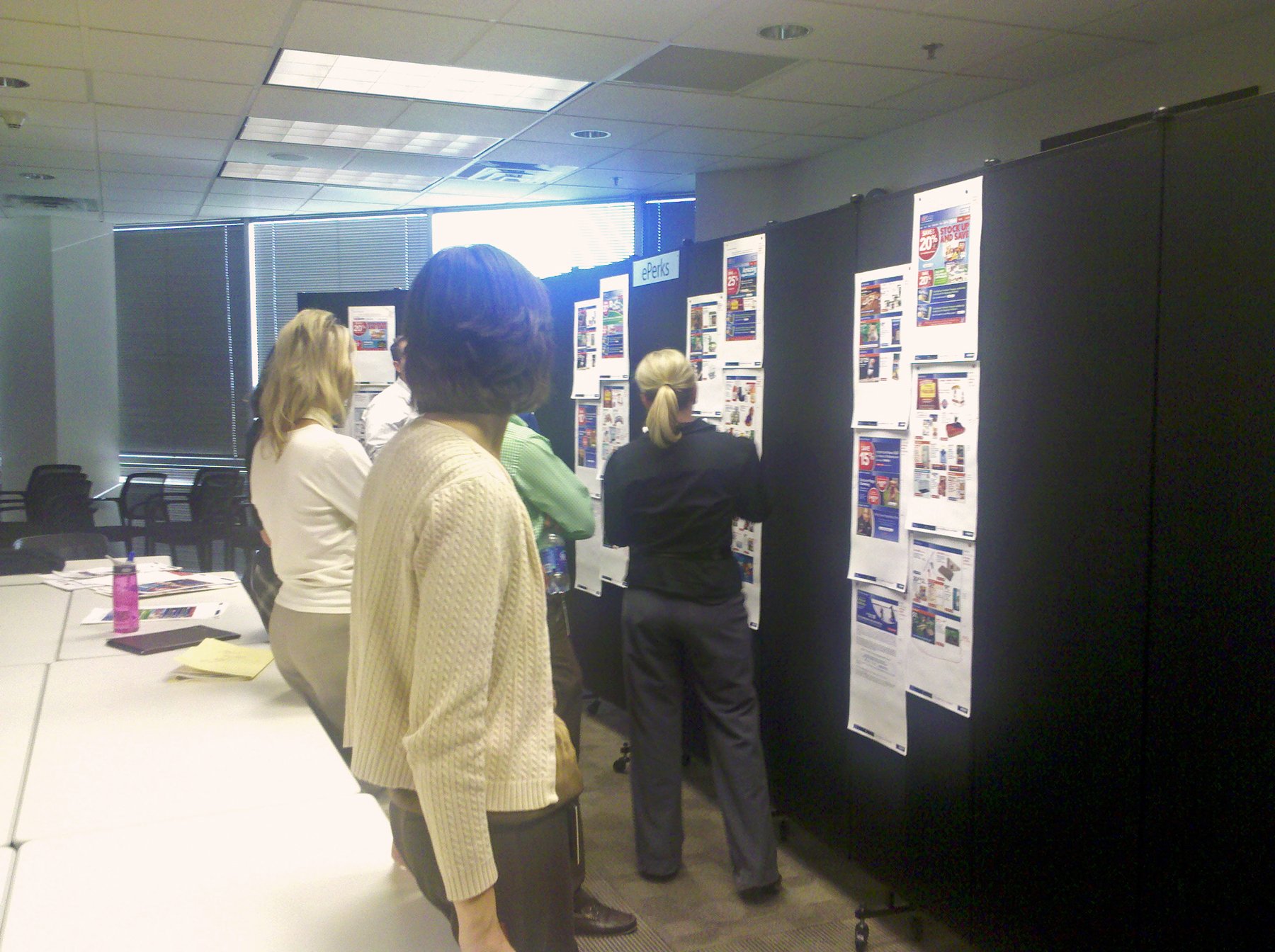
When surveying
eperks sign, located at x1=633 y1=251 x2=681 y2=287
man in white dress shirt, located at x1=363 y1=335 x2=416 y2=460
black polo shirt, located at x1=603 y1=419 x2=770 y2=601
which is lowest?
black polo shirt, located at x1=603 y1=419 x2=770 y2=601

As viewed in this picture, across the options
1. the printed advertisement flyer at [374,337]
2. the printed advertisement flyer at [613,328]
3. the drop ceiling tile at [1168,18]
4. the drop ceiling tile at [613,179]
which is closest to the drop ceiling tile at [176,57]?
the printed advertisement flyer at [374,337]

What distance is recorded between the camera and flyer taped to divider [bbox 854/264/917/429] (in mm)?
2561

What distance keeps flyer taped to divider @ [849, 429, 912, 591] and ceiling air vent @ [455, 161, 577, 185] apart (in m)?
4.50

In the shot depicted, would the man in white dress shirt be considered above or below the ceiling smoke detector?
below

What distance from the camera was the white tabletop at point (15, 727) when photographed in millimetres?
1649

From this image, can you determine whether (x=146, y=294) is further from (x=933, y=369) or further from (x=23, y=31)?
(x=933, y=369)

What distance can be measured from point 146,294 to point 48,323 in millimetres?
907

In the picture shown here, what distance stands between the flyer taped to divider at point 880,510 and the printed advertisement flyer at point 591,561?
1.78 meters

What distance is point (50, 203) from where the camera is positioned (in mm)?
7805

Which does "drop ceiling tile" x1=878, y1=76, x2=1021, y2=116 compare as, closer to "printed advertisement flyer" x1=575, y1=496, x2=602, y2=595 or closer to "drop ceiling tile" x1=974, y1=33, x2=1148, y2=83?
"drop ceiling tile" x1=974, y1=33, x2=1148, y2=83

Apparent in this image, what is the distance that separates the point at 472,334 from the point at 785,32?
347 centimetres

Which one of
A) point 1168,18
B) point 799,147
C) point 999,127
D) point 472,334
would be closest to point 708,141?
point 799,147

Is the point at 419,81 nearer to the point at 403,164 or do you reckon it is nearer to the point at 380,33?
the point at 380,33

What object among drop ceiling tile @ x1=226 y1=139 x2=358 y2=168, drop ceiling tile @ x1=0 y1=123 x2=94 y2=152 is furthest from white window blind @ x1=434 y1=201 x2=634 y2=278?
drop ceiling tile @ x1=0 y1=123 x2=94 y2=152
